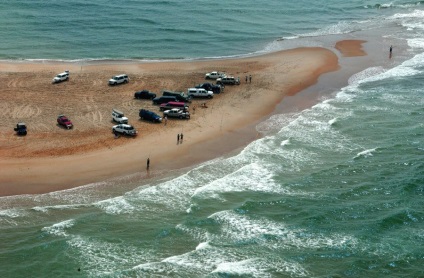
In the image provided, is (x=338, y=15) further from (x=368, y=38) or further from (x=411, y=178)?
(x=411, y=178)

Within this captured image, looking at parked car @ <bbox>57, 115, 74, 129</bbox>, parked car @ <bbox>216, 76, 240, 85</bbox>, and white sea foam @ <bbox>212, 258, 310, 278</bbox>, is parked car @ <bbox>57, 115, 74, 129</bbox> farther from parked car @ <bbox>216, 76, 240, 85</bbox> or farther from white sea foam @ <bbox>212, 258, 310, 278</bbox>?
white sea foam @ <bbox>212, 258, 310, 278</bbox>

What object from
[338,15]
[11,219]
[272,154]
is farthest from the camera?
[338,15]

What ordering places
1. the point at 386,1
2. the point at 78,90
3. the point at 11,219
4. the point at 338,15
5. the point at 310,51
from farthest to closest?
1. the point at 386,1
2. the point at 338,15
3. the point at 310,51
4. the point at 78,90
5. the point at 11,219

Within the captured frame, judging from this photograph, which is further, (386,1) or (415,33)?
(386,1)

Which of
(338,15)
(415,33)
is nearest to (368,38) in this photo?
(415,33)

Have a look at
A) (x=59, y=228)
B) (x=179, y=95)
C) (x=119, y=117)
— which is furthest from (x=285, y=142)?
(x=59, y=228)

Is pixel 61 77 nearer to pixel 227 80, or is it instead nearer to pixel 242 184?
pixel 227 80

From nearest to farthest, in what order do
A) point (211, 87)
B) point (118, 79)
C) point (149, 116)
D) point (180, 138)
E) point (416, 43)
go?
point (180, 138)
point (149, 116)
point (211, 87)
point (118, 79)
point (416, 43)

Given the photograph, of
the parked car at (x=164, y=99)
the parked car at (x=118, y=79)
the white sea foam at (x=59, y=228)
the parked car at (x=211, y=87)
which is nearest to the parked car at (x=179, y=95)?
the parked car at (x=164, y=99)

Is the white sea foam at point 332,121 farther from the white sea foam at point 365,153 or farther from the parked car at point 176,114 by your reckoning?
the parked car at point 176,114
